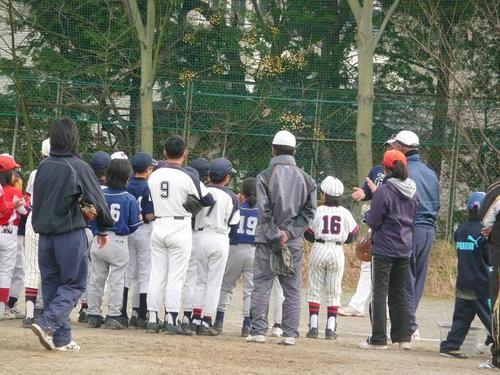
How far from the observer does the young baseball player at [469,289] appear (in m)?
12.2

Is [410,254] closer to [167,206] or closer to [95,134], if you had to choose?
[167,206]

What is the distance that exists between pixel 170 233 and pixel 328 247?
6.79ft

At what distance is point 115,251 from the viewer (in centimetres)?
1302

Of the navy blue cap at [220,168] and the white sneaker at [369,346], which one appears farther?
the navy blue cap at [220,168]

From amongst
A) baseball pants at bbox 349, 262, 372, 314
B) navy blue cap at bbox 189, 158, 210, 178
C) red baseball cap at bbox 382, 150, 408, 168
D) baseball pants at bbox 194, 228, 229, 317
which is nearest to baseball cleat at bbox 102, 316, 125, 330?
baseball pants at bbox 194, 228, 229, 317

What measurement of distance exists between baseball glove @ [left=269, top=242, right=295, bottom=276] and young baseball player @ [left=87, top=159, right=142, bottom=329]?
5.24ft

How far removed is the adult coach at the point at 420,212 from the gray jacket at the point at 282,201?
3.98ft

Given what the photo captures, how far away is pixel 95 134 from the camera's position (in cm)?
2262

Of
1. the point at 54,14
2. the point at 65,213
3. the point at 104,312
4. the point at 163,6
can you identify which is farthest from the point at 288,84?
the point at 65,213

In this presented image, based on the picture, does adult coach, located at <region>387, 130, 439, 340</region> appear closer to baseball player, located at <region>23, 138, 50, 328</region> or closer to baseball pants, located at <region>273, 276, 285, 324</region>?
baseball pants, located at <region>273, 276, 285, 324</region>

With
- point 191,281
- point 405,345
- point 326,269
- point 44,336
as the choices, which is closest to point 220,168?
point 191,281

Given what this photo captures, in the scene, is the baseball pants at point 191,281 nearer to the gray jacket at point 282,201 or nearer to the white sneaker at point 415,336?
the gray jacket at point 282,201

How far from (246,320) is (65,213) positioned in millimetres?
3374

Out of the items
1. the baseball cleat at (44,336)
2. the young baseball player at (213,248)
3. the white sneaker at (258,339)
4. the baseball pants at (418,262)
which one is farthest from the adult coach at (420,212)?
the baseball cleat at (44,336)
